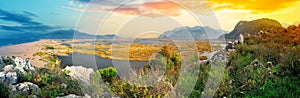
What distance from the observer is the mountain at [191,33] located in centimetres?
954

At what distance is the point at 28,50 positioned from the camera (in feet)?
40.3

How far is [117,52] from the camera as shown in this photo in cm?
963

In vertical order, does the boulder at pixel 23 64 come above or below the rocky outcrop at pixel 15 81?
above

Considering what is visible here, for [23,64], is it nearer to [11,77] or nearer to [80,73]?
[80,73]

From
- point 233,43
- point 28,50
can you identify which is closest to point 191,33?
point 233,43

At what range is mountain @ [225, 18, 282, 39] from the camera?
42.9 feet

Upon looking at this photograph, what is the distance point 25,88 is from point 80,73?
2596mm

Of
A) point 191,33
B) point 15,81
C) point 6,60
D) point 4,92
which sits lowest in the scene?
point 4,92

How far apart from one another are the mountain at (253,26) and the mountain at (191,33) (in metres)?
2.82

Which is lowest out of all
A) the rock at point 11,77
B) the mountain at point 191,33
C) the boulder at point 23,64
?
the rock at point 11,77


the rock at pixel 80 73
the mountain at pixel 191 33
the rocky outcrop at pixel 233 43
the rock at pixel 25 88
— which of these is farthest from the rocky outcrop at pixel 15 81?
the rocky outcrop at pixel 233 43

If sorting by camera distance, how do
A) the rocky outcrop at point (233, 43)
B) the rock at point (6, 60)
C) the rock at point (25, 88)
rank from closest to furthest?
1. the rock at point (25, 88)
2. the rock at point (6, 60)
3. the rocky outcrop at point (233, 43)

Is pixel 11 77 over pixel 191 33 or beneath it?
beneath

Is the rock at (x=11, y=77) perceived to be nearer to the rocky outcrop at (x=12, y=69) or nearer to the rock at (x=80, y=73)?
the rocky outcrop at (x=12, y=69)
